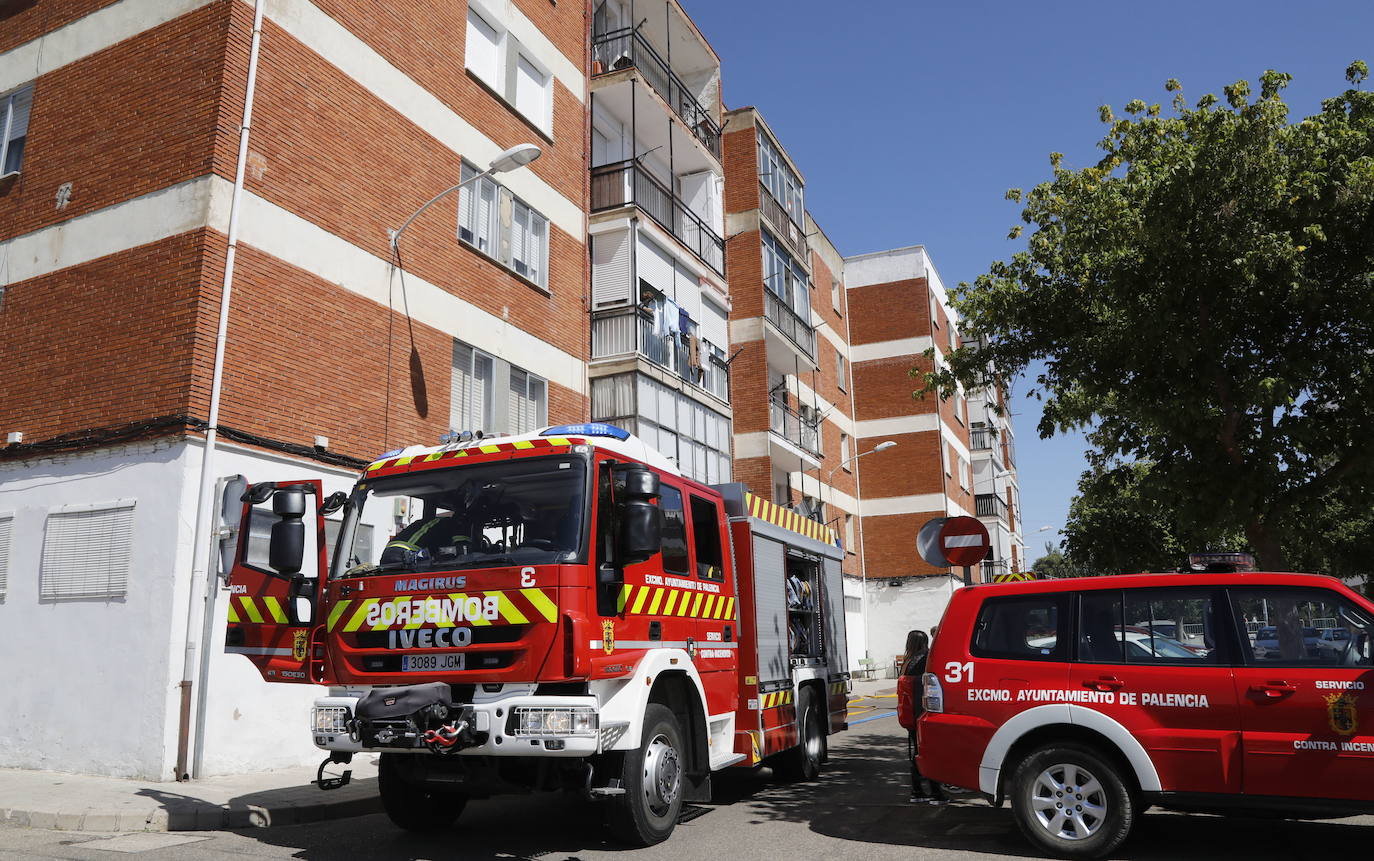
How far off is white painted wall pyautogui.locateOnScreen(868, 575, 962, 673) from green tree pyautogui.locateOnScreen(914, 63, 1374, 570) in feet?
82.2

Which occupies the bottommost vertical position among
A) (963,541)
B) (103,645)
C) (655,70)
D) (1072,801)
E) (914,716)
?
(1072,801)

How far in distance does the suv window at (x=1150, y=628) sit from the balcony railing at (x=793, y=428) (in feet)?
72.0

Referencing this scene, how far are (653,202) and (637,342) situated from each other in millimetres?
4345

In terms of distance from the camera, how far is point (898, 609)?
3762 cm

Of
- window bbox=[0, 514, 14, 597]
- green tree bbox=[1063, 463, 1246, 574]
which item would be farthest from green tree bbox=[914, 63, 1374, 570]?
green tree bbox=[1063, 463, 1246, 574]

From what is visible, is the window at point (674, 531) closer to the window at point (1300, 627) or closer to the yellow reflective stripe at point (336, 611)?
the yellow reflective stripe at point (336, 611)

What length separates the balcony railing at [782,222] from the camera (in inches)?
1216

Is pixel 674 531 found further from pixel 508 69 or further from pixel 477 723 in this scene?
pixel 508 69

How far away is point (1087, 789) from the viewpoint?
6.68 meters

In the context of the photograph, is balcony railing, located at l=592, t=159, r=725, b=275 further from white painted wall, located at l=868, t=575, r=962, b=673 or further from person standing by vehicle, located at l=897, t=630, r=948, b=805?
white painted wall, located at l=868, t=575, r=962, b=673

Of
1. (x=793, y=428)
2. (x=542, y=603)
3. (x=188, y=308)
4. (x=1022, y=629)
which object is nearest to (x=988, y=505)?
(x=793, y=428)

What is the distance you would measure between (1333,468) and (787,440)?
19.3 metres

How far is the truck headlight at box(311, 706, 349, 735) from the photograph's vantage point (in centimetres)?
686

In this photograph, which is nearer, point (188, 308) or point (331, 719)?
point (331, 719)
